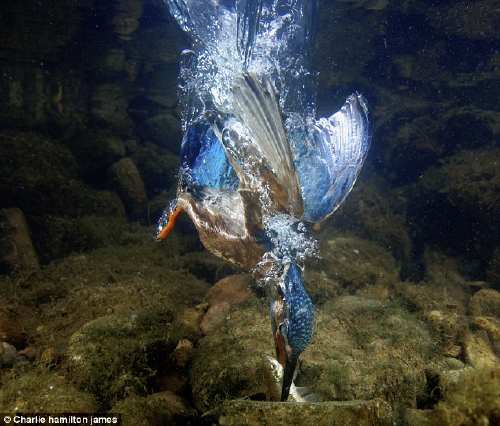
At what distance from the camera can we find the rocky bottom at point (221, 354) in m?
2.61

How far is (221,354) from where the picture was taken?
353cm

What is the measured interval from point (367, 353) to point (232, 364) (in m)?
1.63

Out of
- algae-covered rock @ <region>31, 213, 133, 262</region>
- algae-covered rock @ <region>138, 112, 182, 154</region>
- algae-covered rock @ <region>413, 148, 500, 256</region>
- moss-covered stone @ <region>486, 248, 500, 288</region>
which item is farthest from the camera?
algae-covered rock @ <region>138, 112, 182, 154</region>

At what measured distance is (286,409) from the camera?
2.35m

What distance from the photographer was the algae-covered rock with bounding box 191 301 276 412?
307 centimetres

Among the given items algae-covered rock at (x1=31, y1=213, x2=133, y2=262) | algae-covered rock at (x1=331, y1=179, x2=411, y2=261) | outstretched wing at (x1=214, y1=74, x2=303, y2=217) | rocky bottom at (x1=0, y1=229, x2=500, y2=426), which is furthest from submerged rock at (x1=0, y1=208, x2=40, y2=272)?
algae-covered rock at (x1=331, y1=179, x2=411, y2=261)

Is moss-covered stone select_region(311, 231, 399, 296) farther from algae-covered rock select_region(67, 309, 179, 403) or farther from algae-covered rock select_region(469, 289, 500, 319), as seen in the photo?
algae-covered rock select_region(67, 309, 179, 403)

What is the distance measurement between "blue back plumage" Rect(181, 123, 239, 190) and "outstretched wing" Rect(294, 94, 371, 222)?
3.35 feet

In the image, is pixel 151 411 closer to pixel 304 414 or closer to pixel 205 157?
pixel 304 414

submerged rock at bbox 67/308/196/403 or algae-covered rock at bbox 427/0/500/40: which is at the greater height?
algae-covered rock at bbox 427/0/500/40

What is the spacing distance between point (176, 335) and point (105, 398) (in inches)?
38.8

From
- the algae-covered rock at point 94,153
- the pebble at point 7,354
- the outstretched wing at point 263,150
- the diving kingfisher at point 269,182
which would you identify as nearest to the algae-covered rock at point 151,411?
the diving kingfisher at point 269,182

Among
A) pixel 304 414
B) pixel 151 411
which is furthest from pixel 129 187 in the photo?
pixel 304 414

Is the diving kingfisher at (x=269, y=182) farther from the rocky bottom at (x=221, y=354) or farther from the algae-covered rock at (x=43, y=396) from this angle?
the algae-covered rock at (x=43, y=396)
